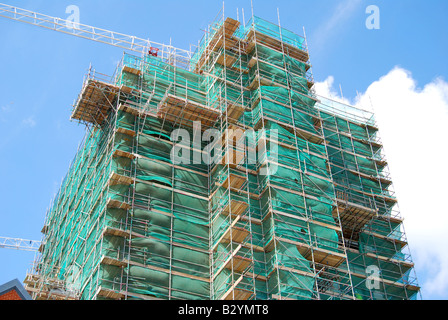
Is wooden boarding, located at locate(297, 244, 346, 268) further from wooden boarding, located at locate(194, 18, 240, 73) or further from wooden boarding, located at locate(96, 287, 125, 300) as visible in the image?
wooden boarding, located at locate(194, 18, 240, 73)

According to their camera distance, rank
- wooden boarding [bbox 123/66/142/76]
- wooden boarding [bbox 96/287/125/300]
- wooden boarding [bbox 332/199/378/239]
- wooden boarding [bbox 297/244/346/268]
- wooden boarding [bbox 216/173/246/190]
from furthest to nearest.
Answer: wooden boarding [bbox 123/66/142/76] → wooden boarding [bbox 332/199/378/239] → wooden boarding [bbox 216/173/246/190] → wooden boarding [bbox 297/244/346/268] → wooden boarding [bbox 96/287/125/300]

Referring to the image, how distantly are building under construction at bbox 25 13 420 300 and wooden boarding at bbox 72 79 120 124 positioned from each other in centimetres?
10

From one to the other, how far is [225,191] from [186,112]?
6.18 meters

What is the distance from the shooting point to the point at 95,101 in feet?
139

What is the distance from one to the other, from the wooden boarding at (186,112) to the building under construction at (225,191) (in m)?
0.08

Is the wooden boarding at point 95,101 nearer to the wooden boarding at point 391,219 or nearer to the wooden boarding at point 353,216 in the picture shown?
the wooden boarding at point 353,216

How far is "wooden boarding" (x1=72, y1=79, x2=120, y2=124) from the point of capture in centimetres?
4109

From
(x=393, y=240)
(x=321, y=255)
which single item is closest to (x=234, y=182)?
(x=321, y=255)

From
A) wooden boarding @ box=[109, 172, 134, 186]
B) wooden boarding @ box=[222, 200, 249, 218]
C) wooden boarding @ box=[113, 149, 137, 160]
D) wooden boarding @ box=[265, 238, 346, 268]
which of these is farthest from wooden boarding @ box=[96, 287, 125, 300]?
wooden boarding @ box=[113, 149, 137, 160]

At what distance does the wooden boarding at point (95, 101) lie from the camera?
Result: 4109cm

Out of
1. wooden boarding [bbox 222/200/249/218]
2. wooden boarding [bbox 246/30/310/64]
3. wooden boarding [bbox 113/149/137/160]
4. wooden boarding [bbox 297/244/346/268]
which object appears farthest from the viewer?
wooden boarding [bbox 246/30/310/64]

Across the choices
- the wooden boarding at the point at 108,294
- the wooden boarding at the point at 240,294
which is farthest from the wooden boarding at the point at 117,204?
the wooden boarding at the point at 240,294
